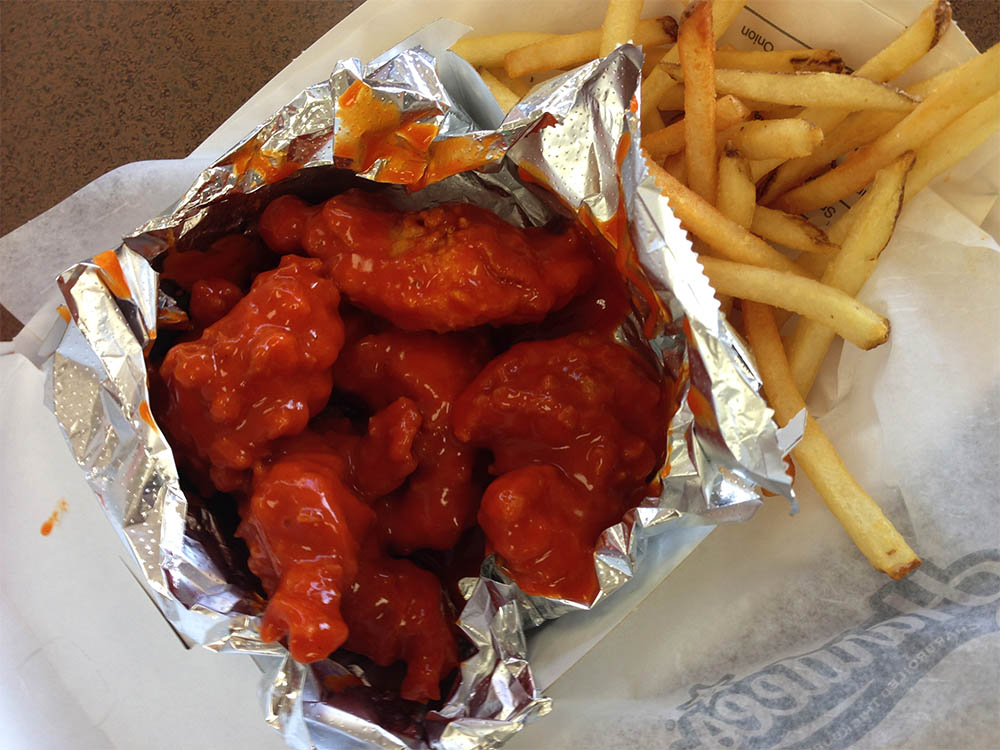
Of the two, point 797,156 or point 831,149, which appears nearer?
point 797,156

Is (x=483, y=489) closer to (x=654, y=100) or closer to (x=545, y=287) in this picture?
(x=545, y=287)

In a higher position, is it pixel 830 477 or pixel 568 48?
pixel 568 48

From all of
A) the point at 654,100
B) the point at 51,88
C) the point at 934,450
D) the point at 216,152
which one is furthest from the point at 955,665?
the point at 51,88

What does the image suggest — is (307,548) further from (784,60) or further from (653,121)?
(784,60)

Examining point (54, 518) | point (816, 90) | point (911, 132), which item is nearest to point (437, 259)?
point (816, 90)

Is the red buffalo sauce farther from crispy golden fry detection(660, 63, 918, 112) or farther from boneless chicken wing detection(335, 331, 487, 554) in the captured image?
crispy golden fry detection(660, 63, 918, 112)
